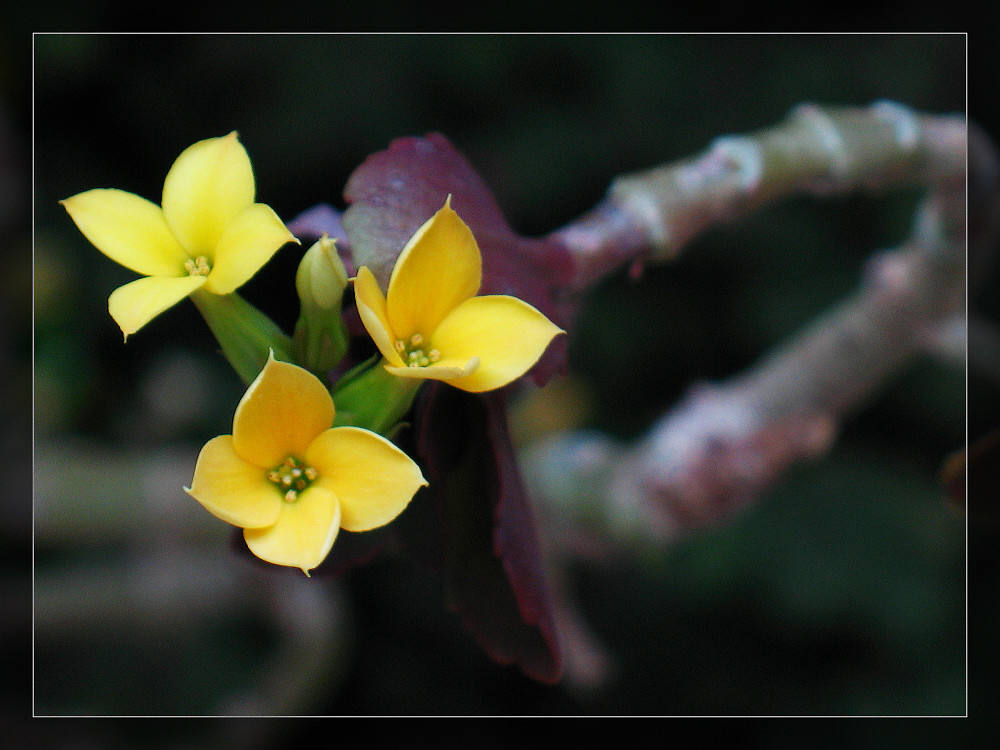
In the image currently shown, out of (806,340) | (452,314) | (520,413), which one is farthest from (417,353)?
(520,413)

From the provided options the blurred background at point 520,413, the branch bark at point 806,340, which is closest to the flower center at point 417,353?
the branch bark at point 806,340

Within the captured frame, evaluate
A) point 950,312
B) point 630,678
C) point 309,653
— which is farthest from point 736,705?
point 950,312

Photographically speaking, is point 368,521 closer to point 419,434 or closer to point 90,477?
point 419,434

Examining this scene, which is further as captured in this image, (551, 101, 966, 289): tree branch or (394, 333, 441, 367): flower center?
(551, 101, 966, 289): tree branch

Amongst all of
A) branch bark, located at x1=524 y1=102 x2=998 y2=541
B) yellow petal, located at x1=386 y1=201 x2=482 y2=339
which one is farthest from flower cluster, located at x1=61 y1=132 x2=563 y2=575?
branch bark, located at x1=524 y1=102 x2=998 y2=541

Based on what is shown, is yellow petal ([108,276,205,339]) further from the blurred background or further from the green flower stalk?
the blurred background

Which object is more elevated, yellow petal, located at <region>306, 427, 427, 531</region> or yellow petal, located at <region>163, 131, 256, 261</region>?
yellow petal, located at <region>163, 131, 256, 261</region>

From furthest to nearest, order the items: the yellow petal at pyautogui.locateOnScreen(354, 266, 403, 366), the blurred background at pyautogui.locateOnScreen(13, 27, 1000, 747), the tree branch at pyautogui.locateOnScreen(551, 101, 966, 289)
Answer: the blurred background at pyautogui.locateOnScreen(13, 27, 1000, 747), the tree branch at pyautogui.locateOnScreen(551, 101, 966, 289), the yellow petal at pyautogui.locateOnScreen(354, 266, 403, 366)

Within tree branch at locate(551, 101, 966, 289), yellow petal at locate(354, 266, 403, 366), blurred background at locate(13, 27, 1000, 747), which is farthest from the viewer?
blurred background at locate(13, 27, 1000, 747)
